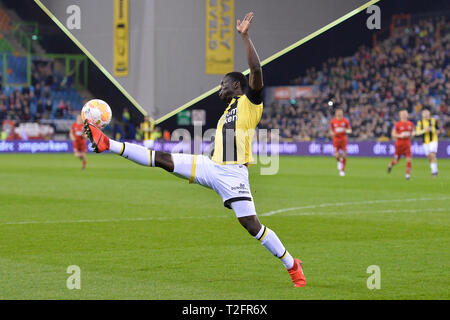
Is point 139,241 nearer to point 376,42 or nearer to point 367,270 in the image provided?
point 367,270

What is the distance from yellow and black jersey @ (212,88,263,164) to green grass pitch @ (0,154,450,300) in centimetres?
129

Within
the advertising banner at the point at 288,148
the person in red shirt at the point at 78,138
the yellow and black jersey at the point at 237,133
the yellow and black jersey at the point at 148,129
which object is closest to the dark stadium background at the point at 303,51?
the advertising banner at the point at 288,148

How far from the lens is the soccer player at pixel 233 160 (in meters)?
8.01

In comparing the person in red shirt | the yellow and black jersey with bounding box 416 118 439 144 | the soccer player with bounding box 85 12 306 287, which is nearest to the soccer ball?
the soccer player with bounding box 85 12 306 287

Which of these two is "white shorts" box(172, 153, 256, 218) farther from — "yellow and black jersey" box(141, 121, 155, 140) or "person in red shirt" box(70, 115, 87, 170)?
"yellow and black jersey" box(141, 121, 155, 140)

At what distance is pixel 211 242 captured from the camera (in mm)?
11250

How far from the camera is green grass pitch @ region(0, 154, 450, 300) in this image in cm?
794

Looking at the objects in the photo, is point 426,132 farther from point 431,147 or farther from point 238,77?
point 238,77

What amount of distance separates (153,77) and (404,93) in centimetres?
1609

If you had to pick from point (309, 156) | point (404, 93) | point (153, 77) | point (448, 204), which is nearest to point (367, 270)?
point (448, 204)

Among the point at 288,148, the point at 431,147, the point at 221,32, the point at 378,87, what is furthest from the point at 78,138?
the point at 378,87

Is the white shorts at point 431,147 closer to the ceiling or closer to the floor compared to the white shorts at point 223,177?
closer to the ceiling

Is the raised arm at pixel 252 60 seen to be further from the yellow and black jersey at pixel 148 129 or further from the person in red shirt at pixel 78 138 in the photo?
the yellow and black jersey at pixel 148 129

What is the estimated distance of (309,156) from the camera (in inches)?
1734
